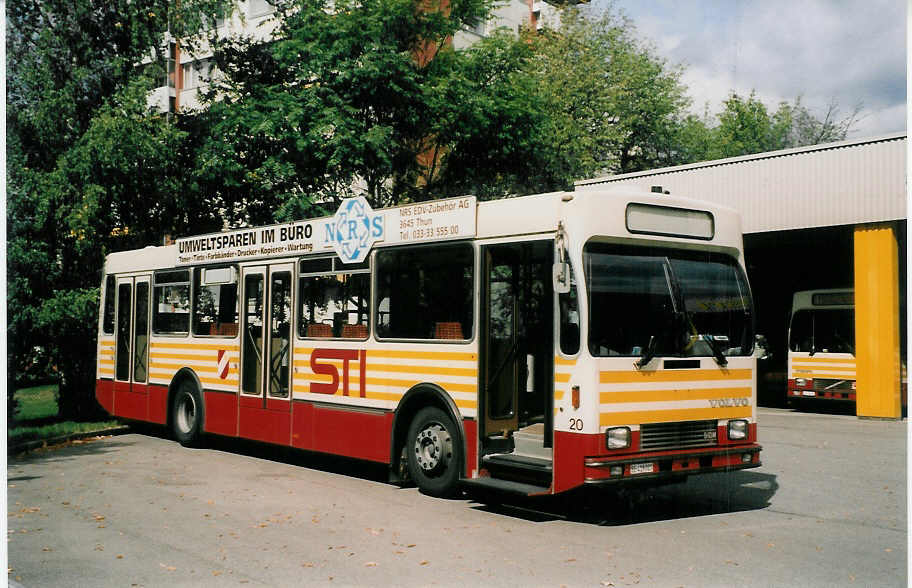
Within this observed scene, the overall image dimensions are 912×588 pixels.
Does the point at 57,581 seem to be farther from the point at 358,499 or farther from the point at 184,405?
the point at 184,405

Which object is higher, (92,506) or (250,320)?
(250,320)

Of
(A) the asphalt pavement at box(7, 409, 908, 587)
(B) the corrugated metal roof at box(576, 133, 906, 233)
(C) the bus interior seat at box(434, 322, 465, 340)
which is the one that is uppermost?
(B) the corrugated metal roof at box(576, 133, 906, 233)

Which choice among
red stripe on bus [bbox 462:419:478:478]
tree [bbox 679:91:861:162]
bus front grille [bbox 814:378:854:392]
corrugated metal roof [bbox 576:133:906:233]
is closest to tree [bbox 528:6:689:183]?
tree [bbox 679:91:861:162]

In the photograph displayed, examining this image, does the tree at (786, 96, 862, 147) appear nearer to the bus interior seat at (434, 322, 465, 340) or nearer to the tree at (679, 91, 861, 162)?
the tree at (679, 91, 861, 162)

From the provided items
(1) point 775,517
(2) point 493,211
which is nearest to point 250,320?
(2) point 493,211

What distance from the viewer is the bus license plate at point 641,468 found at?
27.9 ft

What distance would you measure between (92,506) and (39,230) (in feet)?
33.6

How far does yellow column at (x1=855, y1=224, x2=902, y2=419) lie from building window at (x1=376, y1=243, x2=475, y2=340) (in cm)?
1455

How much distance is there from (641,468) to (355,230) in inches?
191

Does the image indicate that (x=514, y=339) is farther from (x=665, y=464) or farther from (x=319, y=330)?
(x=319, y=330)

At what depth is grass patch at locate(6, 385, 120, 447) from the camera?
52.7 feet

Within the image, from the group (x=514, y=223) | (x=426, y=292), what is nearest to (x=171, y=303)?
(x=426, y=292)

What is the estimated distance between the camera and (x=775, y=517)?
30.2ft

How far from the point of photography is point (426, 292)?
10531mm
